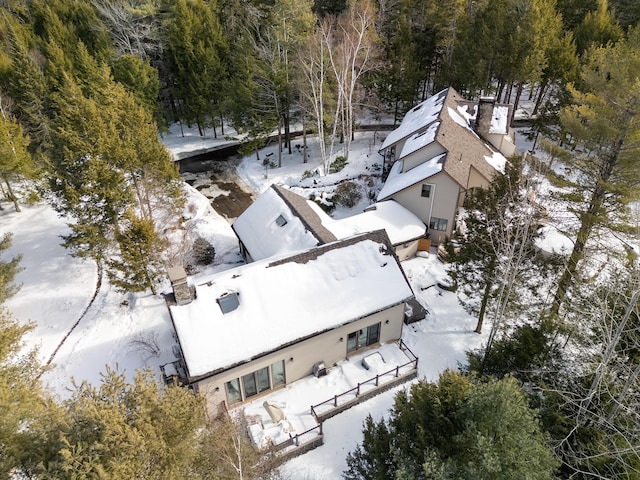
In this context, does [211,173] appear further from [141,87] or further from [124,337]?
[124,337]

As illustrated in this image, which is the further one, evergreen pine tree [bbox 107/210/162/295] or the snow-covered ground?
evergreen pine tree [bbox 107/210/162/295]

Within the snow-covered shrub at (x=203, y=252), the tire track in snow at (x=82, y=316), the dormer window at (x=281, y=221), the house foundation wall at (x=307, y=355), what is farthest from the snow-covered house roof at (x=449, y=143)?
the tire track in snow at (x=82, y=316)

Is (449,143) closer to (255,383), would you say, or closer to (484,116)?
(484,116)

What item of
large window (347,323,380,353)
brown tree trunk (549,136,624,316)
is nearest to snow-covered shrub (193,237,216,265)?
large window (347,323,380,353)

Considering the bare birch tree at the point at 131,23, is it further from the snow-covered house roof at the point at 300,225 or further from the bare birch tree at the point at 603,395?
the bare birch tree at the point at 603,395

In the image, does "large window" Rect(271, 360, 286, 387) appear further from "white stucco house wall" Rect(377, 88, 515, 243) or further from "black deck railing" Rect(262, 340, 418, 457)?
"white stucco house wall" Rect(377, 88, 515, 243)

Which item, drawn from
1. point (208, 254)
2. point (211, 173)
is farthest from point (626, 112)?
point (211, 173)

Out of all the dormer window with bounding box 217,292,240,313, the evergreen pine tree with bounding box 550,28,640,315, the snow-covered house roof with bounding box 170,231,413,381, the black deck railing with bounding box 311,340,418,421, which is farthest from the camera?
the dormer window with bounding box 217,292,240,313
